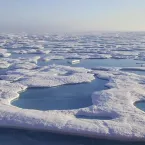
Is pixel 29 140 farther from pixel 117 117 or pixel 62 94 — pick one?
pixel 62 94

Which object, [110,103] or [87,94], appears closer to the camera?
[110,103]

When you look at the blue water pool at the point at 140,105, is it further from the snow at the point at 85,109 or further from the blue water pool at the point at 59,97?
the blue water pool at the point at 59,97

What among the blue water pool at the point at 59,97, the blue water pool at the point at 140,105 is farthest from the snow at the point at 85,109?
the blue water pool at the point at 59,97

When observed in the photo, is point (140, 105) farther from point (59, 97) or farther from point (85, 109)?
point (59, 97)

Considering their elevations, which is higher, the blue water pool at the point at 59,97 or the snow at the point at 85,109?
the snow at the point at 85,109

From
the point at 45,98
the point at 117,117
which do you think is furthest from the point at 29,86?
the point at 117,117

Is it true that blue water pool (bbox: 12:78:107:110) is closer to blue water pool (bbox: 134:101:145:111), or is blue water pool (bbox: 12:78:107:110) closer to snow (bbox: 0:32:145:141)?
snow (bbox: 0:32:145:141)

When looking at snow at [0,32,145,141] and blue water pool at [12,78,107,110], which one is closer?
snow at [0,32,145,141]

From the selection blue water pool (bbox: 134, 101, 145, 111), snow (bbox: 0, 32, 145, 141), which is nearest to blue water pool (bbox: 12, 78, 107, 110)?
snow (bbox: 0, 32, 145, 141)

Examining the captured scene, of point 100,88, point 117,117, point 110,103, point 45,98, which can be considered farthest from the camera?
point 100,88
